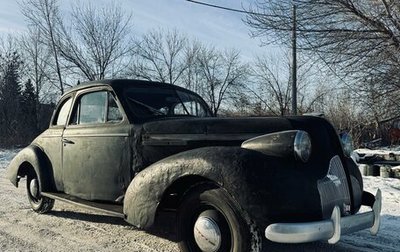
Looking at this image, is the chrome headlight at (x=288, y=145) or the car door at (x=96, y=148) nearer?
the chrome headlight at (x=288, y=145)

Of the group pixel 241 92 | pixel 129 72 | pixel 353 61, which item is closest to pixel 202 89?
pixel 241 92

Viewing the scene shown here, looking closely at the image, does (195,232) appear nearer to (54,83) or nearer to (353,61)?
(353,61)

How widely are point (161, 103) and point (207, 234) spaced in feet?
6.89

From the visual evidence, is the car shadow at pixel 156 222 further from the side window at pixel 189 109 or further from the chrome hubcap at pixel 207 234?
the side window at pixel 189 109

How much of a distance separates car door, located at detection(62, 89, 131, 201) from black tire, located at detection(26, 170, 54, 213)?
2.49 feet

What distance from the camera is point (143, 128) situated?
4.84 metres

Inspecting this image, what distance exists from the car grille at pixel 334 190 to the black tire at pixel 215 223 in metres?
0.62

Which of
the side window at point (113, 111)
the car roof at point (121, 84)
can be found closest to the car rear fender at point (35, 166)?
the car roof at point (121, 84)

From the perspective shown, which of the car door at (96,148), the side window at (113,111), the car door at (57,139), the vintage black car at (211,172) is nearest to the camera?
the vintage black car at (211,172)

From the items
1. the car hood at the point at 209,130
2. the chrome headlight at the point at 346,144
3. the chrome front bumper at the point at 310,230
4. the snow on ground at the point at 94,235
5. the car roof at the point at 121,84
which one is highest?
the car roof at the point at 121,84

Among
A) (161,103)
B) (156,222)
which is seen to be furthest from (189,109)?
(156,222)

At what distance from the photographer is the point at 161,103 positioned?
5.46 meters

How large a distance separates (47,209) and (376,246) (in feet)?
14.6

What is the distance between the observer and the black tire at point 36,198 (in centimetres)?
643
